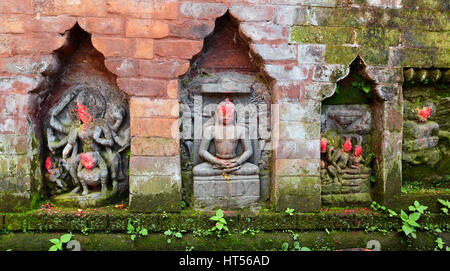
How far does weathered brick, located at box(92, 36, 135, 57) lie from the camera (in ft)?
12.7

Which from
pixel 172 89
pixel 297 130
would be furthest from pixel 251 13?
pixel 297 130

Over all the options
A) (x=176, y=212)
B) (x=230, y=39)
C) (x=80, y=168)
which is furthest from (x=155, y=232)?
(x=230, y=39)

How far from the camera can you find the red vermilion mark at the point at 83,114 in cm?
425

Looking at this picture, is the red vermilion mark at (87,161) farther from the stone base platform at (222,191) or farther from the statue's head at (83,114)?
the stone base platform at (222,191)

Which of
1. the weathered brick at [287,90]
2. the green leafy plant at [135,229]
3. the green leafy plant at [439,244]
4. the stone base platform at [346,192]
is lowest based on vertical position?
the green leafy plant at [439,244]

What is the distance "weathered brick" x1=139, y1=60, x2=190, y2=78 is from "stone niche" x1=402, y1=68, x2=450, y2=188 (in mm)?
3135

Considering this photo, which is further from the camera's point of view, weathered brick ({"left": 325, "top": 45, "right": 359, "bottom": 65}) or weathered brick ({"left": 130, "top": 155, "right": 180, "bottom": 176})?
weathered brick ({"left": 325, "top": 45, "right": 359, "bottom": 65})

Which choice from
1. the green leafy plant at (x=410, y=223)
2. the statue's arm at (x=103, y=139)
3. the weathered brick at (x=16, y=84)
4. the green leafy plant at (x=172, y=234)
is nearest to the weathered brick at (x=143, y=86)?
the statue's arm at (x=103, y=139)

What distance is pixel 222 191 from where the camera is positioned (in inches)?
167

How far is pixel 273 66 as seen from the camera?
406cm

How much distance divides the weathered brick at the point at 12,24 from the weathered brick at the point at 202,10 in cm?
200

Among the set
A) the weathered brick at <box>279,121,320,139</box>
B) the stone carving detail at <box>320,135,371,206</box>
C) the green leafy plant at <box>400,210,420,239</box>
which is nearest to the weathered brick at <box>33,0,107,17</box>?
the weathered brick at <box>279,121,320,139</box>

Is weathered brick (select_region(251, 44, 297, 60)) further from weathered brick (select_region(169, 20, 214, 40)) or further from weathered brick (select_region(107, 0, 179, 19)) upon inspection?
weathered brick (select_region(107, 0, 179, 19))

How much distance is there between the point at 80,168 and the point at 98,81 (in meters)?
1.25
